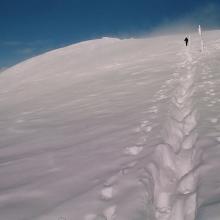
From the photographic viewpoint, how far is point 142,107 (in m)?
9.60

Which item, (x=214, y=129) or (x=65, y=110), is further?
(x=65, y=110)

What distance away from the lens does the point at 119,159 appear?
586 centimetres

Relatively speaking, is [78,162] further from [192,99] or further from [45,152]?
[192,99]

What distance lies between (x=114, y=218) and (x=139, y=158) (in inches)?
71.3

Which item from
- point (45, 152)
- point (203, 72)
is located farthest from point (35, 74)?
point (45, 152)

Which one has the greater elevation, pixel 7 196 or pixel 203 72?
pixel 203 72

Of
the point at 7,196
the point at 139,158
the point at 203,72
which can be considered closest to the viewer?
the point at 7,196

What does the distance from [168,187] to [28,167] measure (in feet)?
8.11

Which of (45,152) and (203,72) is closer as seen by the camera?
(45,152)

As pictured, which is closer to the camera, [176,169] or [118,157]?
[176,169]

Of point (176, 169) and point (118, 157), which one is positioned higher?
point (118, 157)

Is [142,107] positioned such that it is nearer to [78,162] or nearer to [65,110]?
[65,110]

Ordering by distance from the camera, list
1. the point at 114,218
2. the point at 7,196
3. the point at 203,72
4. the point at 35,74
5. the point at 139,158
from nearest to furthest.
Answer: the point at 114,218
the point at 7,196
the point at 139,158
the point at 203,72
the point at 35,74

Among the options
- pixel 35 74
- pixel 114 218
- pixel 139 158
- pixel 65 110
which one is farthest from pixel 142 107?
pixel 35 74
